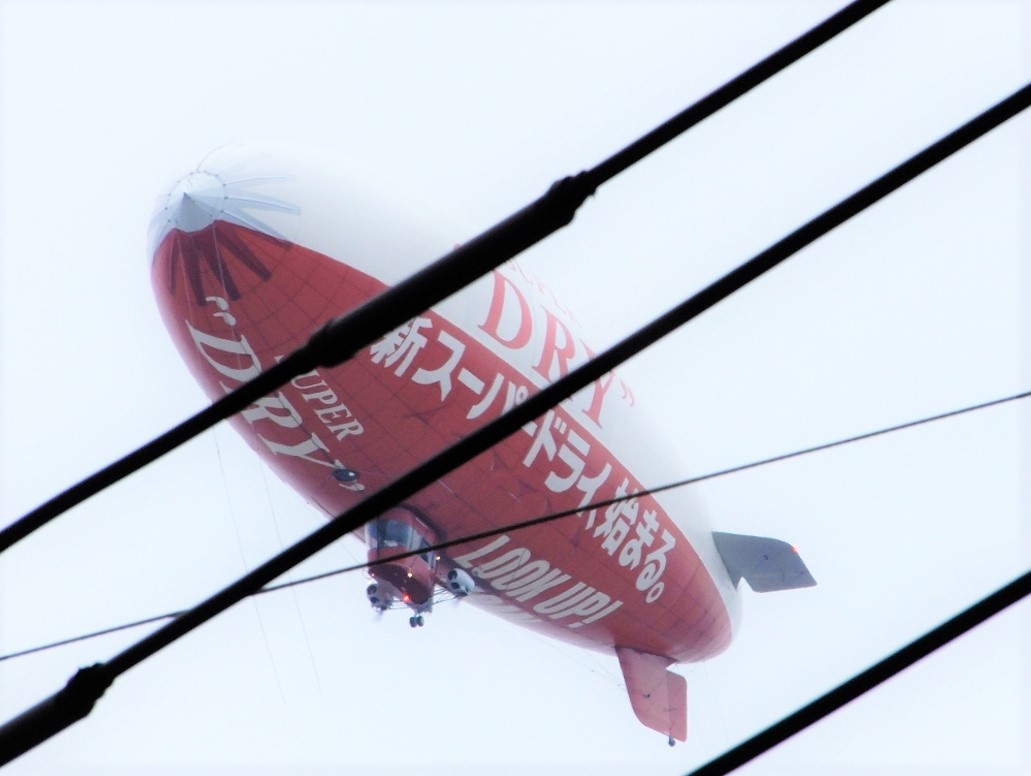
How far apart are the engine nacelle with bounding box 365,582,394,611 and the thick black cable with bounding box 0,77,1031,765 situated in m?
19.0

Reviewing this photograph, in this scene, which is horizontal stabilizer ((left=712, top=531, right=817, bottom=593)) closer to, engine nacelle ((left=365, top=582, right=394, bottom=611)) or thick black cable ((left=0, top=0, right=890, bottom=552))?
engine nacelle ((left=365, top=582, right=394, bottom=611))

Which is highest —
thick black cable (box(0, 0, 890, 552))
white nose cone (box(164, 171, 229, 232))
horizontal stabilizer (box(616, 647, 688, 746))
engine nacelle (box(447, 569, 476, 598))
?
white nose cone (box(164, 171, 229, 232))

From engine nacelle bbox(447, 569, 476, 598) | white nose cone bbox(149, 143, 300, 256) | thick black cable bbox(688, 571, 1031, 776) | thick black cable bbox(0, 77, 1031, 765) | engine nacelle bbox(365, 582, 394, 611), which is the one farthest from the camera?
engine nacelle bbox(365, 582, 394, 611)

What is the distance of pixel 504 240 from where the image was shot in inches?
188

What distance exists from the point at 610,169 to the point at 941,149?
1.04 metres

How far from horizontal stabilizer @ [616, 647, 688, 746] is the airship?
282cm

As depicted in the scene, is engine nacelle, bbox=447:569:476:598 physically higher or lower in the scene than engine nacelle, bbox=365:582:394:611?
lower

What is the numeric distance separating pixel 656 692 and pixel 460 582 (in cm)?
730

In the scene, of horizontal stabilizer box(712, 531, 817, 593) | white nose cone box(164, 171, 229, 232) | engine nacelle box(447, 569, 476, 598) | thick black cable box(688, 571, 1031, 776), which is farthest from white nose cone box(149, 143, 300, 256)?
thick black cable box(688, 571, 1031, 776)

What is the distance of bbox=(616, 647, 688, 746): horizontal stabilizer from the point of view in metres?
27.1

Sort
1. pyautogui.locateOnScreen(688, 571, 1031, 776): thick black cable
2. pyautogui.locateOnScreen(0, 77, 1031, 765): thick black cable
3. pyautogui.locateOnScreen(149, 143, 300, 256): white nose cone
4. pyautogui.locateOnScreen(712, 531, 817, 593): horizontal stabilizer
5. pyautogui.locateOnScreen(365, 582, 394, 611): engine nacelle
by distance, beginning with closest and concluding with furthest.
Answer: pyautogui.locateOnScreen(688, 571, 1031, 776): thick black cable
pyautogui.locateOnScreen(0, 77, 1031, 765): thick black cable
pyautogui.locateOnScreen(149, 143, 300, 256): white nose cone
pyautogui.locateOnScreen(365, 582, 394, 611): engine nacelle
pyautogui.locateOnScreen(712, 531, 817, 593): horizontal stabilizer

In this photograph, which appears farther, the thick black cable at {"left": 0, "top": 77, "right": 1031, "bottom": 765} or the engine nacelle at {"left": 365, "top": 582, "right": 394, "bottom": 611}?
the engine nacelle at {"left": 365, "top": 582, "right": 394, "bottom": 611}

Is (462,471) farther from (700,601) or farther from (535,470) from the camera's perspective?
(700,601)

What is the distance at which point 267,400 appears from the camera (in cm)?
1977
